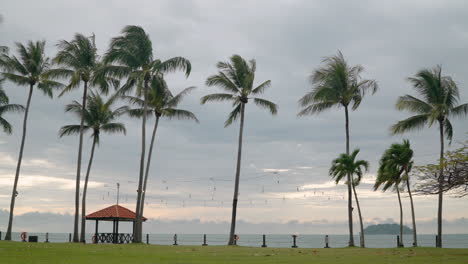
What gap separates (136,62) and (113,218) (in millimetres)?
13638

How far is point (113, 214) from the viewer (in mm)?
43219

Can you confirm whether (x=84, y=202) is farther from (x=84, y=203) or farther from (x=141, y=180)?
(x=141, y=180)

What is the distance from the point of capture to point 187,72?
1560 inches

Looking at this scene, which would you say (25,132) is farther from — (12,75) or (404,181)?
(404,181)

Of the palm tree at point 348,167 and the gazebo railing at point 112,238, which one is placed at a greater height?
the palm tree at point 348,167

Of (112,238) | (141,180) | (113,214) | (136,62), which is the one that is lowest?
(112,238)

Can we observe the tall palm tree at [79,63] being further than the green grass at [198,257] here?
Yes

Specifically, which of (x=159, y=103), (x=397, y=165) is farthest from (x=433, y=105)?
(x=159, y=103)

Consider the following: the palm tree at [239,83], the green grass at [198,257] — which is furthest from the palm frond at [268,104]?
the green grass at [198,257]

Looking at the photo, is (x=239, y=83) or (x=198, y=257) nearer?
(x=198, y=257)

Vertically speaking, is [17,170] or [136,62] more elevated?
[136,62]

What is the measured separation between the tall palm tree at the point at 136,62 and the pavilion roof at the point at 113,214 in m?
4.51

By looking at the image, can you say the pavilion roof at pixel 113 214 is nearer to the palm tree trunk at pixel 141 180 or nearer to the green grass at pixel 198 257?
the palm tree trunk at pixel 141 180

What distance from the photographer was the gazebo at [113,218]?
43.2m
